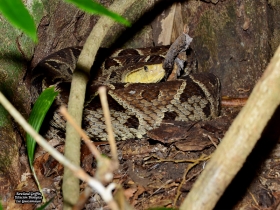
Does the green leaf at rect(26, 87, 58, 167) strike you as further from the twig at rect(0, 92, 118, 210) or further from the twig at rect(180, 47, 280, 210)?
the twig at rect(0, 92, 118, 210)

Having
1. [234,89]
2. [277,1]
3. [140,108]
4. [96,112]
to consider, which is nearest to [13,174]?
[96,112]

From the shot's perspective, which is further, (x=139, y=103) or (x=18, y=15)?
(x=139, y=103)

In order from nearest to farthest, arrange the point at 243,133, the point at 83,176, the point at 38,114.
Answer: the point at 83,176 < the point at 243,133 < the point at 38,114

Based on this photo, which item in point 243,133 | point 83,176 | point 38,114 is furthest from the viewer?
point 38,114

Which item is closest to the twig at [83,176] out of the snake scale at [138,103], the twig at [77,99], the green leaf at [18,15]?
the green leaf at [18,15]

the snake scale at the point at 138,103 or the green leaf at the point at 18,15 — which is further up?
the green leaf at the point at 18,15

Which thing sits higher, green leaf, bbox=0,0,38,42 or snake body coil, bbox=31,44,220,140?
green leaf, bbox=0,0,38,42

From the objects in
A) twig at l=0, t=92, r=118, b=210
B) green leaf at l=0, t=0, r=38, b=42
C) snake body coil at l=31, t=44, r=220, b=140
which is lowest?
snake body coil at l=31, t=44, r=220, b=140

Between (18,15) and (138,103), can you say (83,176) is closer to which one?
(18,15)

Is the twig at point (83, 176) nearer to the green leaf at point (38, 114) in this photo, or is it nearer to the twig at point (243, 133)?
the twig at point (243, 133)

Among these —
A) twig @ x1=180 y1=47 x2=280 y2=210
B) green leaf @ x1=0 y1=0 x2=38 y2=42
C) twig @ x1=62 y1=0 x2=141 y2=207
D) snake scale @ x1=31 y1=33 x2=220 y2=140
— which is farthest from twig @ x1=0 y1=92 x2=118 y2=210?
snake scale @ x1=31 y1=33 x2=220 y2=140

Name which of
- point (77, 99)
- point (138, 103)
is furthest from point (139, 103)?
point (77, 99)

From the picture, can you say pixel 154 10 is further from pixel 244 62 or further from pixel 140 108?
pixel 140 108
